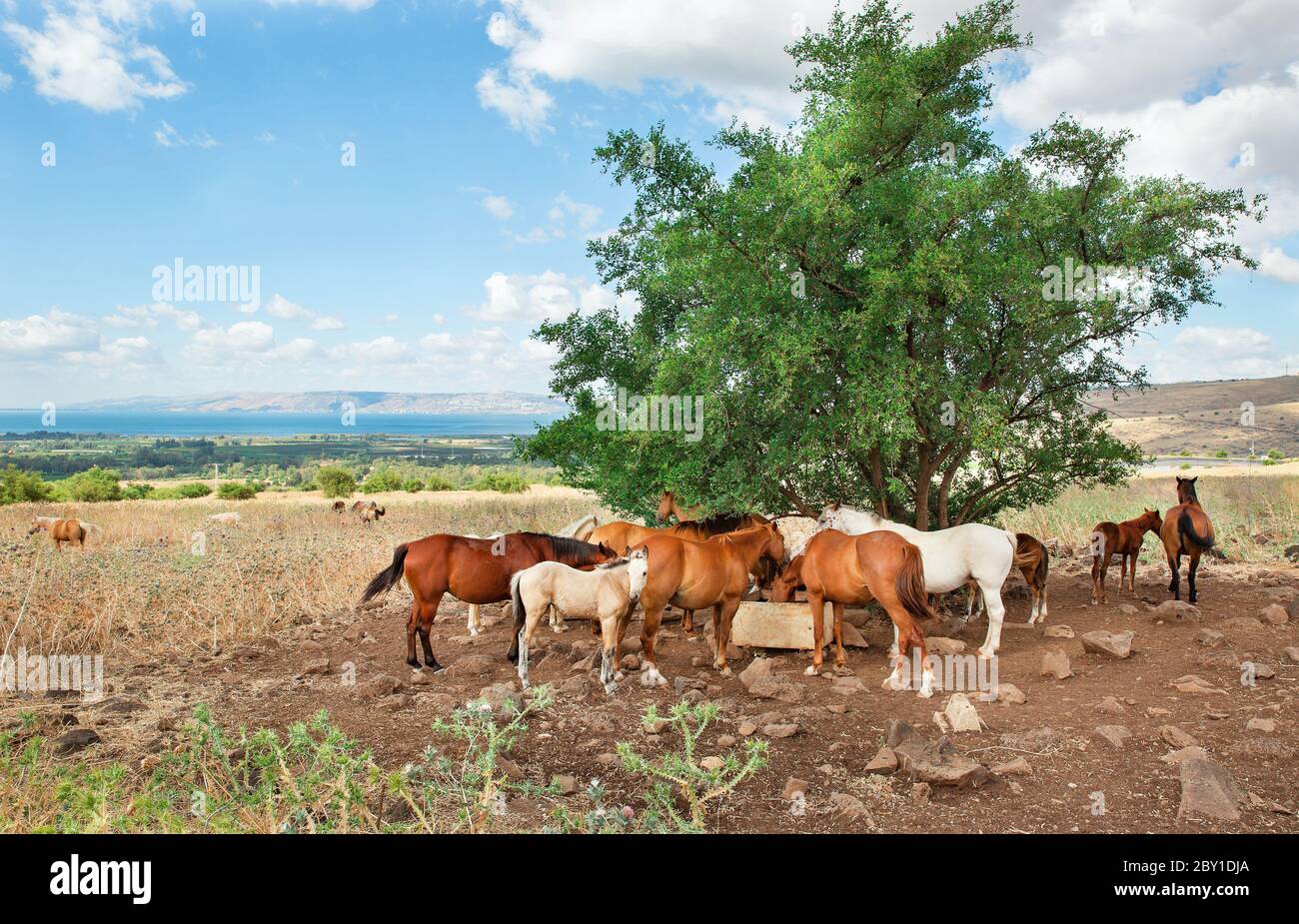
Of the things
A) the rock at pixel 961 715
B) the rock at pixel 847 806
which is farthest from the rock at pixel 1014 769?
the rock at pixel 847 806

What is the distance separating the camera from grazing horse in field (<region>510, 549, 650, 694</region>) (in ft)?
28.7

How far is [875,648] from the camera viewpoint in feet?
34.6

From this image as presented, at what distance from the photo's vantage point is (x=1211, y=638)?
30.3 ft

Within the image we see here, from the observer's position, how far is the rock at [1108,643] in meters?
→ 9.04

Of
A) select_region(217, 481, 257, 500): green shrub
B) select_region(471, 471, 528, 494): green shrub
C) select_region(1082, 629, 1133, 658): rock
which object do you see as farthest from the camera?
select_region(471, 471, 528, 494): green shrub

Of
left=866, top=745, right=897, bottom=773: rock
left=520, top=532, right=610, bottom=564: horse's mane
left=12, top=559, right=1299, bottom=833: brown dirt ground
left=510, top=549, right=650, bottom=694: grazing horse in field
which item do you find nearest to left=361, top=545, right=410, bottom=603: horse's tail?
left=12, top=559, right=1299, bottom=833: brown dirt ground

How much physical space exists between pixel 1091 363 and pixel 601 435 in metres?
7.43

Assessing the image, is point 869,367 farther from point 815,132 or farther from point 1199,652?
point 1199,652

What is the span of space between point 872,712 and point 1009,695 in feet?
4.68

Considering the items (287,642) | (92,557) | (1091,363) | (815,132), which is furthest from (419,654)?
(1091,363)

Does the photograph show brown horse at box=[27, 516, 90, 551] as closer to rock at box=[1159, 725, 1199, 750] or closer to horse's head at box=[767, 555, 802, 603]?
horse's head at box=[767, 555, 802, 603]

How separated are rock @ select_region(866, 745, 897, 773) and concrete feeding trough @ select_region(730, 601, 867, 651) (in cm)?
374
